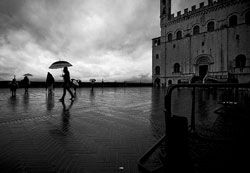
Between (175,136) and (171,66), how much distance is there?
3433 centimetres

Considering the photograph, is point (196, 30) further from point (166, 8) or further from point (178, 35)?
point (166, 8)

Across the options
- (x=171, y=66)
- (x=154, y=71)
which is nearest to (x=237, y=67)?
(x=171, y=66)

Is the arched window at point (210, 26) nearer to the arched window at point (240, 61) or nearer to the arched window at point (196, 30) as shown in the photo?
the arched window at point (196, 30)

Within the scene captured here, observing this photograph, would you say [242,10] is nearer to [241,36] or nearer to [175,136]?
[241,36]

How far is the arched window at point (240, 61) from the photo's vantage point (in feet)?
83.3

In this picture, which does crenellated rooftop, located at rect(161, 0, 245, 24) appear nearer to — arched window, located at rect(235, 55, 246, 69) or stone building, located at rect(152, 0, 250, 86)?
stone building, located at rect(152, 0, 250, 86)

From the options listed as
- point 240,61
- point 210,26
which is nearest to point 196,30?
point 210,26

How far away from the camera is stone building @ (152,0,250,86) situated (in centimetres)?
2523

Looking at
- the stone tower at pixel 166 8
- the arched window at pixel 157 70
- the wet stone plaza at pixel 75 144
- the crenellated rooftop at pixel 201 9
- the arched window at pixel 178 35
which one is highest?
the stone tower at pixel 166 8

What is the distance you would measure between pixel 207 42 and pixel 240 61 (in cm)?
699

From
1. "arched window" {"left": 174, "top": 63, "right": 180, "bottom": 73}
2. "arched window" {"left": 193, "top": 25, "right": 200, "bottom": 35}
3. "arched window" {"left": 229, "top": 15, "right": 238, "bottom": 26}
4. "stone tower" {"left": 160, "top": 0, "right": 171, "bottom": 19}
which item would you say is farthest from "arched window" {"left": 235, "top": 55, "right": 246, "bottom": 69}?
"stone tower" {"left": 160, "top": 0, "right": 171, "bottom": 19}

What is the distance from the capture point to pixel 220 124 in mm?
3660

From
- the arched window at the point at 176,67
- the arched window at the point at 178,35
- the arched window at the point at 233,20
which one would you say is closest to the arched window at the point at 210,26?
the arched window at the point at 233,20

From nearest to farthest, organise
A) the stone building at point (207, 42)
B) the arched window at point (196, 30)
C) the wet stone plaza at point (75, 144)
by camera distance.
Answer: the wet stone plaza at point (75, 144) < the stone building at point (207, 42) < the arched window at point (196, 30)
